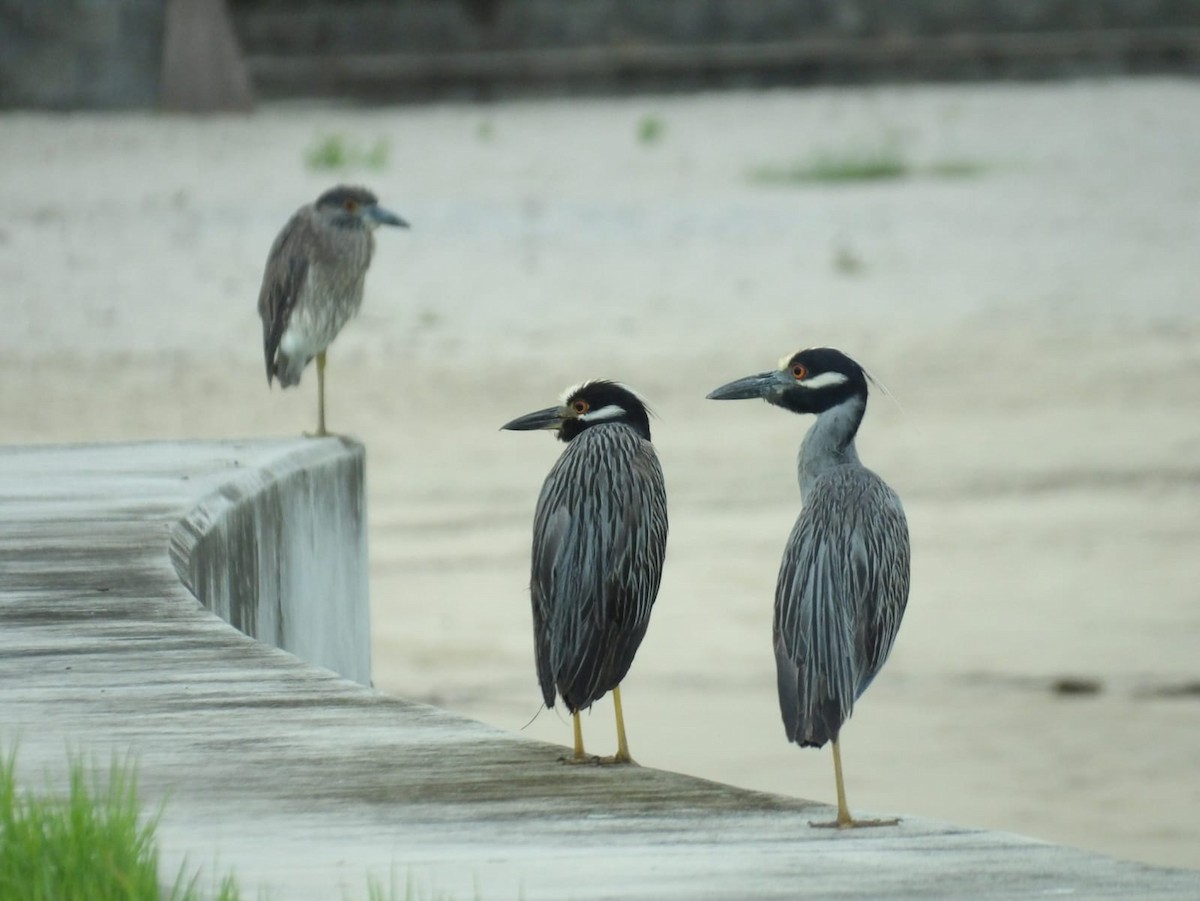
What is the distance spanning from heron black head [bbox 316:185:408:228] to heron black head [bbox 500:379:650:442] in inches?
96.0

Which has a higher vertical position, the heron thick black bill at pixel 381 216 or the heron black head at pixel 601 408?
the heron thick black bill at pixel 381 216

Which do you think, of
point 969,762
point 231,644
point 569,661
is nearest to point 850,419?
point 569,661

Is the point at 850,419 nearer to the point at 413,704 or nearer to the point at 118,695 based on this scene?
the point at 413,704

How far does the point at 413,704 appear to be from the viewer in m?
3.63

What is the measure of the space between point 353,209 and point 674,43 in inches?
697

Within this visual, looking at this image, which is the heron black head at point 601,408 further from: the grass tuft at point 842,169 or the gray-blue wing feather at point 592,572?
the grass tuft at point 842,169

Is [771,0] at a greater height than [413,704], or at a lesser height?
greater

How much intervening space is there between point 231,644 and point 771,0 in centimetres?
2081

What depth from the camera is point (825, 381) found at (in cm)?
395

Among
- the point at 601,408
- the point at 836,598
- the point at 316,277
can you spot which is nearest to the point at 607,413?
the point at 601,408

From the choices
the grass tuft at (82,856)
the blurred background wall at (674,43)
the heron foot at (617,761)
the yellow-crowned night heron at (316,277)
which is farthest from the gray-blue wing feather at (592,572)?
the blurred background wall at (674,43)

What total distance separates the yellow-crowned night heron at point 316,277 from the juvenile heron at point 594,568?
2.63 metres

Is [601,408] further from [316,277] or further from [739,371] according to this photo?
[739,371]

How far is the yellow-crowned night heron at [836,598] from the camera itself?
3369 mm
